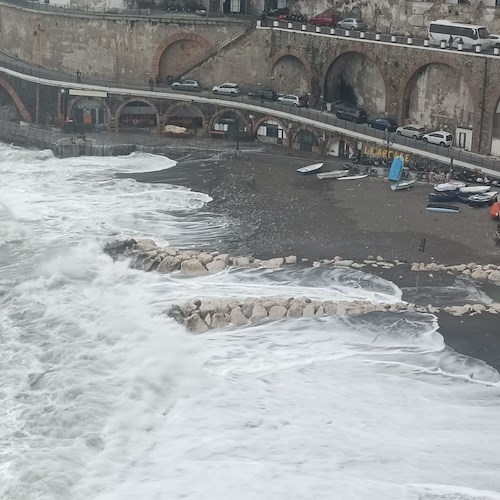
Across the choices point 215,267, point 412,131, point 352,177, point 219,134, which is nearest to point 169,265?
point 215,267

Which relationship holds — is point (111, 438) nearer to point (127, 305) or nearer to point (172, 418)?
point (172, 418)

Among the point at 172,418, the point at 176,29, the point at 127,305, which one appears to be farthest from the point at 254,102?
the point at 172,418

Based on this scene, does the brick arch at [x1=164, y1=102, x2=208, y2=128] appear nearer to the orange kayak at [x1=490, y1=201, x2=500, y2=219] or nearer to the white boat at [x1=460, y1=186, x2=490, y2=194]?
the white boat at [x1=460, y1=186, x2=490, y2=194]

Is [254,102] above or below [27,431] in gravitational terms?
above

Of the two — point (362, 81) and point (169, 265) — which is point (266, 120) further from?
point (169, 265)

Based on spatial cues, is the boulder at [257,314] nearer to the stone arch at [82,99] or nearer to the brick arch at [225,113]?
the brick arch at [225,113]

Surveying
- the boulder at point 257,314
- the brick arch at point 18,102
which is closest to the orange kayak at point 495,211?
the boulder at point 257,314
